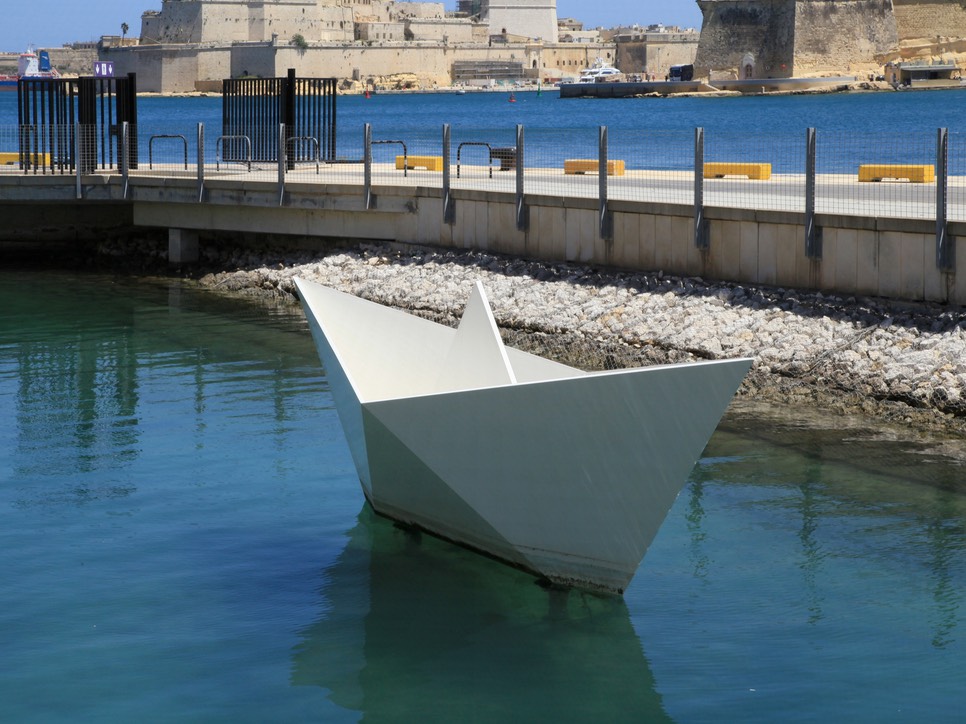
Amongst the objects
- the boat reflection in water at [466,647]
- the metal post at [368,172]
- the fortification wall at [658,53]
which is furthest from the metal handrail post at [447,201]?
the fortification wall at [658,53]

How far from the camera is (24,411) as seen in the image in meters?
12.6

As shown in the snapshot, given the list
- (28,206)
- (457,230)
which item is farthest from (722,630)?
(28,206)

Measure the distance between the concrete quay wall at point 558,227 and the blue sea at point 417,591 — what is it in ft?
6.09

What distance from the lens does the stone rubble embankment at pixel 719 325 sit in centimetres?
1152

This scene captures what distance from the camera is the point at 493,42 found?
14062 cm

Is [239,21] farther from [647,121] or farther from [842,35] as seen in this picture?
[647,121]

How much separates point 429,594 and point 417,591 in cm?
9

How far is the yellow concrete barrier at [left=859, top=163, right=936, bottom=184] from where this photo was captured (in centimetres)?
1672

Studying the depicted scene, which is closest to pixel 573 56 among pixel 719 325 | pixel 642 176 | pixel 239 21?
pixel 239 21

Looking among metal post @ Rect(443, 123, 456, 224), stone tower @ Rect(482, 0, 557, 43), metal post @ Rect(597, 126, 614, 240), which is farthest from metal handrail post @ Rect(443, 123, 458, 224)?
stone tower @ Rect(482, 0, 557, 43)

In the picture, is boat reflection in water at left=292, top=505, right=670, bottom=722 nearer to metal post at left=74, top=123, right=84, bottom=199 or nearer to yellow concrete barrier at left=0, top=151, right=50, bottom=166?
metal post at left=74, top=123, right=84, bottom=199

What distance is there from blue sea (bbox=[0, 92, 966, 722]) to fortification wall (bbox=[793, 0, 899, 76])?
308 feet

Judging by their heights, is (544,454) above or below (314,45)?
below

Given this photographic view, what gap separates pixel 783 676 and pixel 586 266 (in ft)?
31.6
